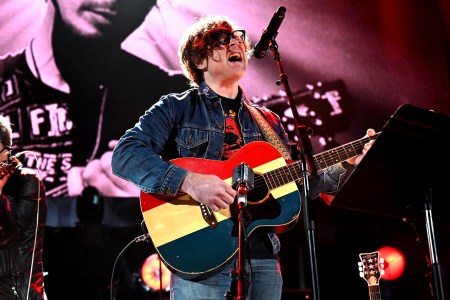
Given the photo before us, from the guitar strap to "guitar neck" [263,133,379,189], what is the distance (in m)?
0.23

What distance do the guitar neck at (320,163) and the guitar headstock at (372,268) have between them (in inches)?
63.5

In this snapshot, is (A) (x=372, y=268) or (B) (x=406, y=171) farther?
(A) (x=372, y=268)

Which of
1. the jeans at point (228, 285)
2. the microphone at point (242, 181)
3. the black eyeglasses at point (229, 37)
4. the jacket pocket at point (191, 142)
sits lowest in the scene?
the jeans at point (228, 285)

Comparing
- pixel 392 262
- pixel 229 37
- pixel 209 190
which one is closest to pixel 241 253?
pixel 209 190

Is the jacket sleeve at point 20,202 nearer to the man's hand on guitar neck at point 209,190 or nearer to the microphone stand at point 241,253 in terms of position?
the man's hand on guitar neck at point 209,190

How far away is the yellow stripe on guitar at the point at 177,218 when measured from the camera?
2852 millimetres

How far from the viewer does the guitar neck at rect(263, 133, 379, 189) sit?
2.99 meters

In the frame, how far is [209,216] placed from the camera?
2.86 metres

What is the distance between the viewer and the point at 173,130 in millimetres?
3166

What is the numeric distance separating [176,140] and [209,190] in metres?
0.57

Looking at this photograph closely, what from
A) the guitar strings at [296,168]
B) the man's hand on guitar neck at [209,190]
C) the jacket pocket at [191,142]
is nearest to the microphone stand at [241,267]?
the man's hand on guitar neck at [209,190]

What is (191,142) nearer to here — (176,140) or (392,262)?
(176,140)

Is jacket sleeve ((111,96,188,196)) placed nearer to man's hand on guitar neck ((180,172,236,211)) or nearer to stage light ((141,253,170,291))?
Answer: man's hand on guitar neck ((180,172,236,211))

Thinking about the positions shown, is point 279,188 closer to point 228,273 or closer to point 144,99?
point 228,273
